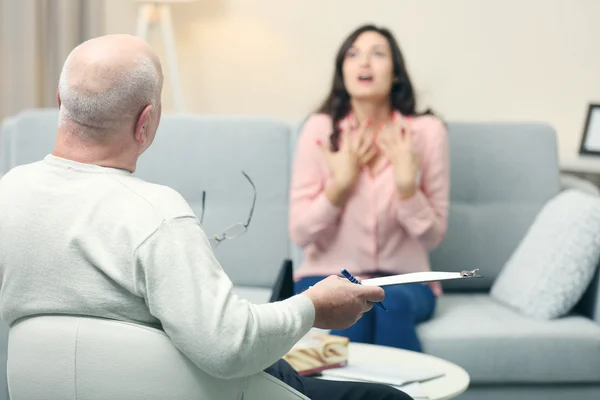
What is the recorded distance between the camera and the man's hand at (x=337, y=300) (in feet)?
4.20

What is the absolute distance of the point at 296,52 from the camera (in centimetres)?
364

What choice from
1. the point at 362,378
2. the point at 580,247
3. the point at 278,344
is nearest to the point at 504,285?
the point at 580,247

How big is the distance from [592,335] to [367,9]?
1.67m

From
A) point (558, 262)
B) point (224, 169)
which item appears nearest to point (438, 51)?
point (224, 169)

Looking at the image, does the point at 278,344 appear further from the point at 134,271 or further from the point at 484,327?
the point at 484,327

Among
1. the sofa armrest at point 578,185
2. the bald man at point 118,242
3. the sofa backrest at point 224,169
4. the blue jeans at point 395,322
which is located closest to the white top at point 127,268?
the bald man at point 118,242

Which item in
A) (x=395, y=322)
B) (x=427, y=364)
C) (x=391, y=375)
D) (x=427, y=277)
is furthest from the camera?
(x=395, y=322)

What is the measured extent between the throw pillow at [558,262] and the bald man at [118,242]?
1.45 metres

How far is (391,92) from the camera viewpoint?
2.85 meters

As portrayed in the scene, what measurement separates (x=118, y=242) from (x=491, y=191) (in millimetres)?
1992

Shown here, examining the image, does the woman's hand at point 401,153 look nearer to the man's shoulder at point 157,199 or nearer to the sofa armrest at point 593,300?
the sofa armrest at point 593,300

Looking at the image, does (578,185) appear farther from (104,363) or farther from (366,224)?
(104,363)

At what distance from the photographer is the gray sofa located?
9.27ft

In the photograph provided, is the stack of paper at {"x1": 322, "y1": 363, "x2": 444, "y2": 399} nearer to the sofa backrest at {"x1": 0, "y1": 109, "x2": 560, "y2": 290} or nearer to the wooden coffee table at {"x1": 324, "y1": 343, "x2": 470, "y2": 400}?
the wooden coffee table at {"x1": 324, "y1": 343, "x2": 470, "y2": 400}
